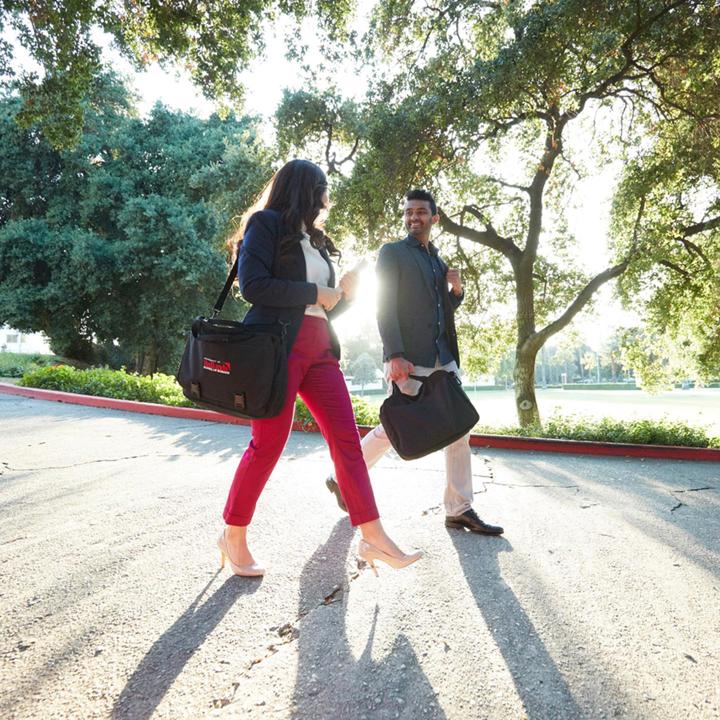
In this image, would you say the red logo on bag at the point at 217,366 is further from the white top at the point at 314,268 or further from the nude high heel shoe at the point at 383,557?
the nude high heel shoe at the point at 383,557

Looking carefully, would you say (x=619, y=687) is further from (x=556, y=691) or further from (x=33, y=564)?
(x=33, y=564)

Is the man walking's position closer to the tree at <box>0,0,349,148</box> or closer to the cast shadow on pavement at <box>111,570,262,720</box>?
the cast shadow on pavement at <box>111,570,262,720</box>

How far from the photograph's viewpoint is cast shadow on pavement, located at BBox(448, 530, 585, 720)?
5.14 feet

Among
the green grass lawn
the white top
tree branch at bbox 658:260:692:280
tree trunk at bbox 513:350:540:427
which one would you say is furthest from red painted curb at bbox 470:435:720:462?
tree branch at bbox 658:260:692:280

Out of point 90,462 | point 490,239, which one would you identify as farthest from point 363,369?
point 90,462

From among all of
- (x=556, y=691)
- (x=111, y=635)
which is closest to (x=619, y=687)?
(x=556, y=691)

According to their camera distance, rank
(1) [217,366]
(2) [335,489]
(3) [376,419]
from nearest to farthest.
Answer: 1. (1) [217,366]
2. (2) [335,489]
3. (3) [376,419]

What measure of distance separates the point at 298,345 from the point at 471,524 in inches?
64.6

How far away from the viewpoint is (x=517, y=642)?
6.30 ft

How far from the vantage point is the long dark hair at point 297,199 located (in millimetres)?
2469

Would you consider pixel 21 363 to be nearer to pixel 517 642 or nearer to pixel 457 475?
pixel 457 475

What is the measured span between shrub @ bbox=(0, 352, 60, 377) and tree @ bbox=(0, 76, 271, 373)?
35.6 inches

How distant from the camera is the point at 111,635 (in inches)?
76.1

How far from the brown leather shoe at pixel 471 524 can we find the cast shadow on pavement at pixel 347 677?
3.91 ft
